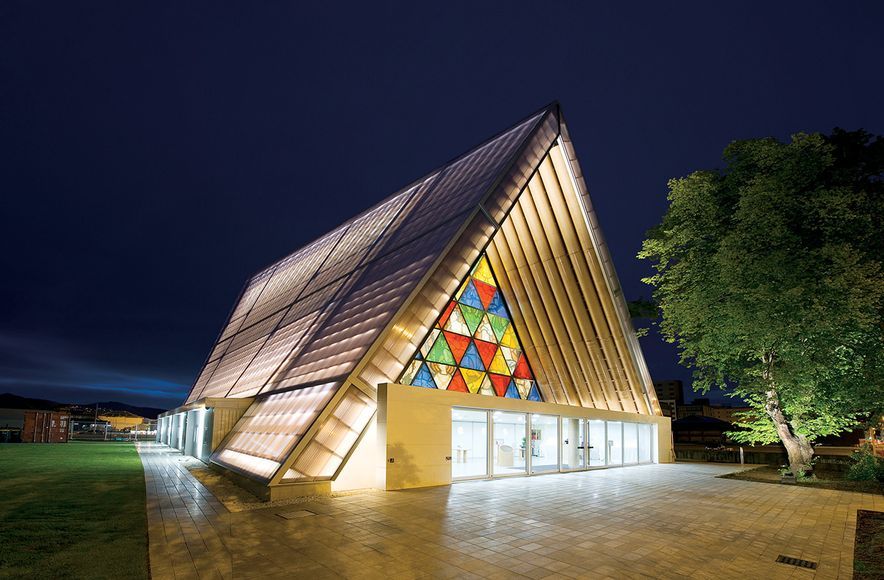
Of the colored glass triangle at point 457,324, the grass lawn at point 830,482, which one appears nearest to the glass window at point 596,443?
the grass lawn at point 830,482

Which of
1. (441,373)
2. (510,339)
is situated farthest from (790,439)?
(441,373)

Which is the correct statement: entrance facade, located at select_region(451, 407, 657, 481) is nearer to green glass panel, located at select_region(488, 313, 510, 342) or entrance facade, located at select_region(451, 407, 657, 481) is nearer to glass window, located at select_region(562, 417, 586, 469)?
glass window, located at select_region(562, 417, 586, 469)

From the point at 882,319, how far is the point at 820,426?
493cm

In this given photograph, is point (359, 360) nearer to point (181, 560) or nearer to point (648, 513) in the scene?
point (181, 560)

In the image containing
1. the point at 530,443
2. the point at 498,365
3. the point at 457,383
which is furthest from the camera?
the point at 498,365

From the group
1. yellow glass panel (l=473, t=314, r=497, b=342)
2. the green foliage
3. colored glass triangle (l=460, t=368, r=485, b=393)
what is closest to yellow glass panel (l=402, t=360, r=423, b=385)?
colored glass triangle (l=460, t=368, r=485, b=393)

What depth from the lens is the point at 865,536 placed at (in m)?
8.84

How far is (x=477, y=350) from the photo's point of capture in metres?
18.6

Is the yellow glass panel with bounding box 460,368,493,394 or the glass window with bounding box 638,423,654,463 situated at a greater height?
the yellow glass panel with bounding box 460,368,493,394

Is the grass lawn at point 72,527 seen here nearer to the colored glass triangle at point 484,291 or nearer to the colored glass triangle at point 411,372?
the colored glass triangle at point 411,372

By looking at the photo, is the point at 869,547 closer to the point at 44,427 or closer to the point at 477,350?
the point at 477,350

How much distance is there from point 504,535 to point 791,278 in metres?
13.2

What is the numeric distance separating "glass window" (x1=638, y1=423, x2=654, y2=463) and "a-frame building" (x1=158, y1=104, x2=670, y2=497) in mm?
102

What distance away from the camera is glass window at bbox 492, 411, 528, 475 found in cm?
1703
